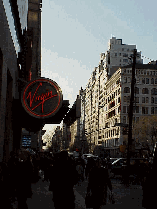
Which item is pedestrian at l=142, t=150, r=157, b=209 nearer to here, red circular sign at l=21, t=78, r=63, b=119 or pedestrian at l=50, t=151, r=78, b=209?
pedestrian at l=50, t=151, r=78, b=209

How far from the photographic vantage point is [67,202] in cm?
805

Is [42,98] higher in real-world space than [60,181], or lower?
higher

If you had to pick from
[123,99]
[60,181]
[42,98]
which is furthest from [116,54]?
[60,181]

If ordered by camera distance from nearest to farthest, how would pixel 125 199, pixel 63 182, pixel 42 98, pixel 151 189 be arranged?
pixel 151 189 → pixel 63 182 → pixel 125 199 → pixel 42 98

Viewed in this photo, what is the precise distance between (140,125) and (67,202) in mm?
65602

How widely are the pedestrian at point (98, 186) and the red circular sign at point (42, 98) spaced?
994cm

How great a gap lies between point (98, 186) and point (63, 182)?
47.3 inches

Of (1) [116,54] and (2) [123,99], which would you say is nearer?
(2) [123,99]

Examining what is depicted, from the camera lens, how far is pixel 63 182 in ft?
26.6

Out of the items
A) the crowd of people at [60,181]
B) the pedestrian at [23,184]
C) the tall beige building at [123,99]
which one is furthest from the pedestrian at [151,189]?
the tall beige building at [123,99]

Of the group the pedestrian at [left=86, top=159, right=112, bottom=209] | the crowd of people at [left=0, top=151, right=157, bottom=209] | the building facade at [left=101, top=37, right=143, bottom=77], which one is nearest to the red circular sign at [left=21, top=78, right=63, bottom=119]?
the crowd of people at [left=0, top=151, right=157, bottom=209]

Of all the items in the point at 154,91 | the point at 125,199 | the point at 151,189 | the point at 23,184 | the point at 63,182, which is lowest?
the point at 125,199

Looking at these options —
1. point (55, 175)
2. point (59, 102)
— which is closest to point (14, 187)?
point (55, 175)

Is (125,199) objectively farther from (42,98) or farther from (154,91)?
(154,91)
